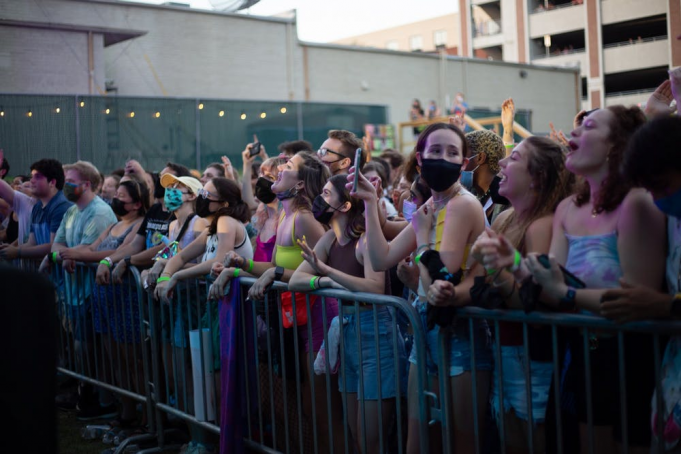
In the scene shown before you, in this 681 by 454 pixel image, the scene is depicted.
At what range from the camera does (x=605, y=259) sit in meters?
3.01

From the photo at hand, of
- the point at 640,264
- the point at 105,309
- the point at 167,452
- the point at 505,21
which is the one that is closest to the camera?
the point at 640,264

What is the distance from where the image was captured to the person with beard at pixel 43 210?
8.06m

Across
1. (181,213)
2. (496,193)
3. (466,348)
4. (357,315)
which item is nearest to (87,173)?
(181,213)

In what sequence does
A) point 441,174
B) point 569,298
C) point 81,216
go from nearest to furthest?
1. point 569,298
2. point 441,174
3. point 81,216

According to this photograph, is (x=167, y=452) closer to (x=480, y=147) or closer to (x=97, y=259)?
(x=97, y=259)

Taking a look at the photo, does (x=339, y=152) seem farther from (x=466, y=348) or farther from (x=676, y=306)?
(x=676, y=306)

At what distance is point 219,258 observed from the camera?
17.7 feet

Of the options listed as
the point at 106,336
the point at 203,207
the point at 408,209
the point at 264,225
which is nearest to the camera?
the point at 408,209

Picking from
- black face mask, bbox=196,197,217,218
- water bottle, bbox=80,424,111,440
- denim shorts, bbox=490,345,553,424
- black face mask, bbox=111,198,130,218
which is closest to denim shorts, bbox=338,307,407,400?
denim shorts, bbox=490,345,553,424

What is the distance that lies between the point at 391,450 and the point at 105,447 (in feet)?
9.32

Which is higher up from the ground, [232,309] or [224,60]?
[224,60]

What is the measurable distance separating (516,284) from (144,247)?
4456mm

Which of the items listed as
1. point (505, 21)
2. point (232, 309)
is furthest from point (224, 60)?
point (232, 309)

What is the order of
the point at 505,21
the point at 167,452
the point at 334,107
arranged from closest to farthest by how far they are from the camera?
the point at 167,452 < the point at 334,107 < the point at 505,21
